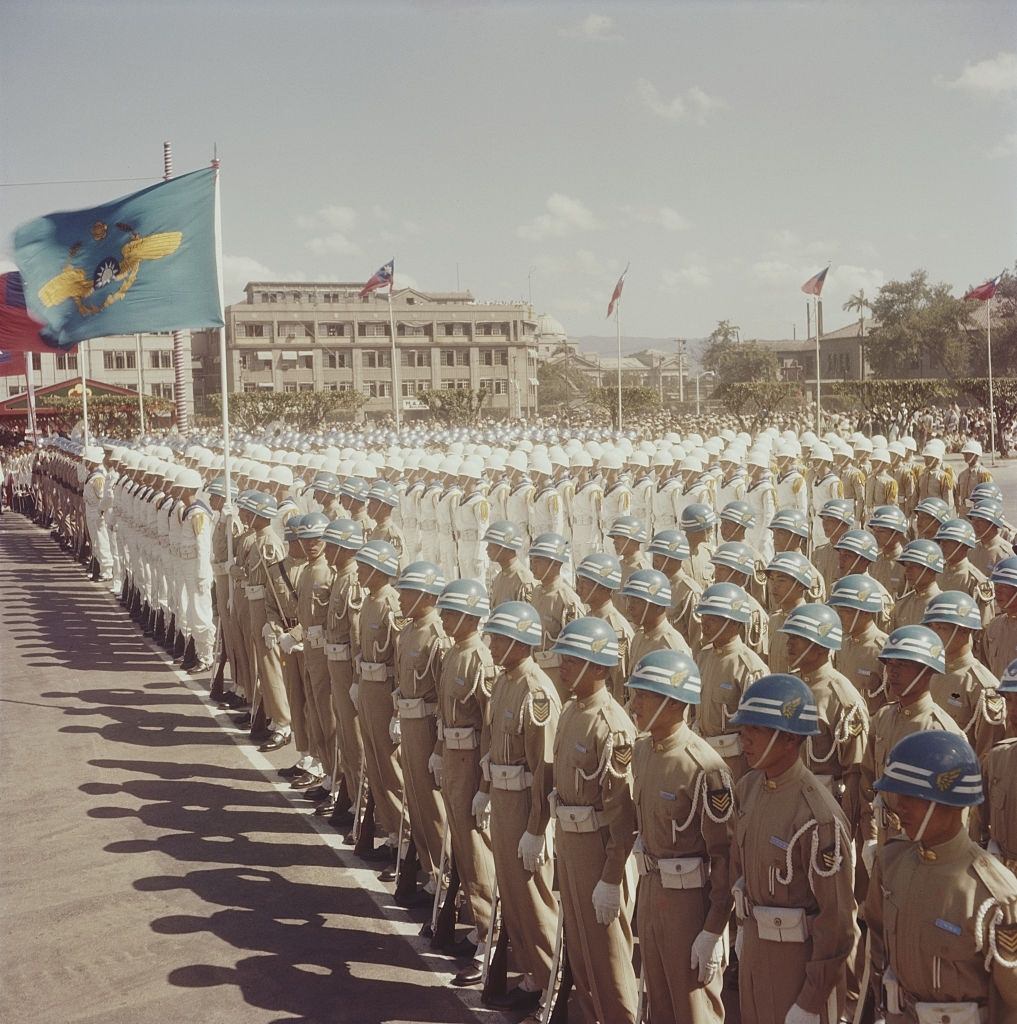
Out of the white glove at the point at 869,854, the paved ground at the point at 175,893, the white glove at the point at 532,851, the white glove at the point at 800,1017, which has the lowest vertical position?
the paved ground at the point at 175,893

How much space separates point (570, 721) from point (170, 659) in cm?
1102

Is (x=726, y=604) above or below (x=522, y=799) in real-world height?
above

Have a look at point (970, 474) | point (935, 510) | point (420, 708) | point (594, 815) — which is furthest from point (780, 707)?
point (970, 474)

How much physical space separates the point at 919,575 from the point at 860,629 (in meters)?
1.18

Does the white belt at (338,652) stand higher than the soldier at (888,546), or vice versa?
the soldier at (888,546)

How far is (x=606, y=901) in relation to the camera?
204 inches

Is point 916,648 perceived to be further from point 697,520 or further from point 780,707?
point 697,520

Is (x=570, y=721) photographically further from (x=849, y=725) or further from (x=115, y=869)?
(x=115, y=869)

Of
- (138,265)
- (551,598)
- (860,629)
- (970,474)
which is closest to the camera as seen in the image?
(860,629)

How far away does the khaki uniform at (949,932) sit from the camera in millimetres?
3527

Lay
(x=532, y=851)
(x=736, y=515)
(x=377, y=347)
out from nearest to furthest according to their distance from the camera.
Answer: (x=532, y=851), (x=736, y=515), (x=377, y=347)

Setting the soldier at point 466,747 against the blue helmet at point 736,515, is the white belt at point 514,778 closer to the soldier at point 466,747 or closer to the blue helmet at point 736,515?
the soldier at point 466,747

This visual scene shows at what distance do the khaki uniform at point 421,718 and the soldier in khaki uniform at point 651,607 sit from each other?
1260mm

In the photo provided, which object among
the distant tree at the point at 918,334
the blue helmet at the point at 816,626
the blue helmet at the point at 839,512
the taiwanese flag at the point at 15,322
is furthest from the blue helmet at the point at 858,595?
the distant tree at the point at 918,334
